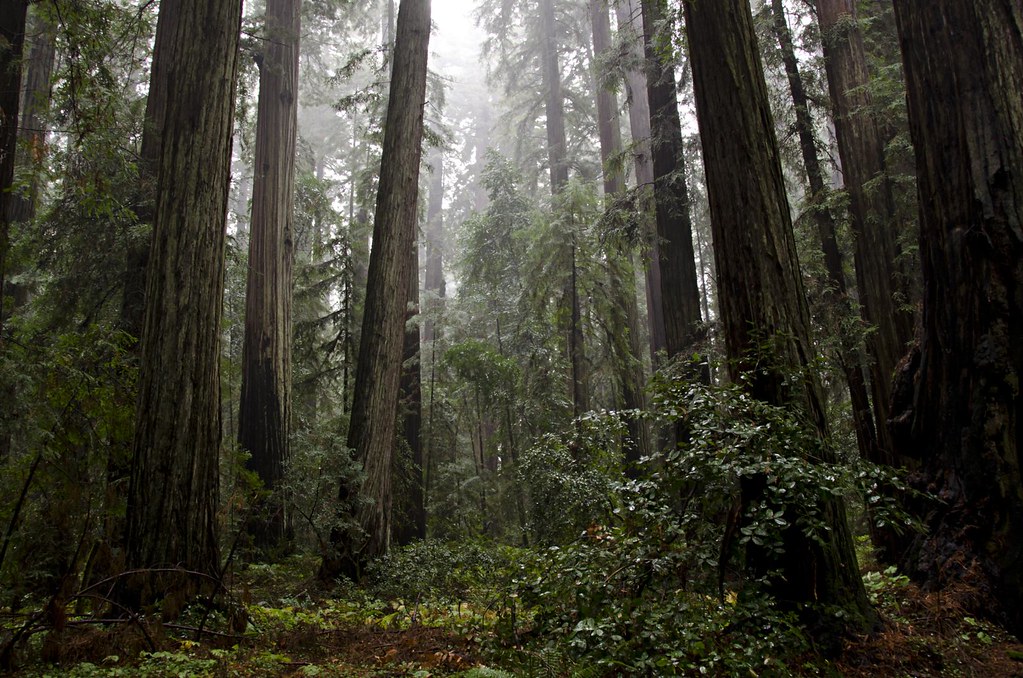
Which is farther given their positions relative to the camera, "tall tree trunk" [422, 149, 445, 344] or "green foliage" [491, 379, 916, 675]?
"tall tree trunk" [422, 149, 445, 344]

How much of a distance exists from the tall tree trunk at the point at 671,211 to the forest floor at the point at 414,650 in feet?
17.3

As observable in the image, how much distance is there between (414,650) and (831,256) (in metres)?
7.57

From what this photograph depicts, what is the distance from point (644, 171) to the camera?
16703mm

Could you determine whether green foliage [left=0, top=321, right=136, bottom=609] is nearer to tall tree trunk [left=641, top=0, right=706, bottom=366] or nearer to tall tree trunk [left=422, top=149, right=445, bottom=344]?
tall tree trunk [left=641, top=0, right=706, bottom=366]

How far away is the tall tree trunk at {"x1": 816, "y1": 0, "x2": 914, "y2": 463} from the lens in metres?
8.15

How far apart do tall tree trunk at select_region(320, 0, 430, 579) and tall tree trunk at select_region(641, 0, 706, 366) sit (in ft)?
12.4

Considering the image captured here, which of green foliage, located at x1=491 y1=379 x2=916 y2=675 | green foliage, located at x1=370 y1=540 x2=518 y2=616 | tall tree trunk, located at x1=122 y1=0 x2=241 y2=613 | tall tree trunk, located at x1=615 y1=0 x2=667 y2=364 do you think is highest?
tall tree trunk, located at x1=615 y1=0 x2=667 y2=364

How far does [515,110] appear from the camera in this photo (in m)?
25.4

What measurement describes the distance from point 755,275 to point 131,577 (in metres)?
5.26

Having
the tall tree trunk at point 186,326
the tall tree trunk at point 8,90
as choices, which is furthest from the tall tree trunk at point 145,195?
the tall tree trunk at point 186,326

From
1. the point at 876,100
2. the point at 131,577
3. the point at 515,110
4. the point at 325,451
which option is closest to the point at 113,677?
the point at 131,577

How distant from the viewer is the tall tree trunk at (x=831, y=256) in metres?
8.09

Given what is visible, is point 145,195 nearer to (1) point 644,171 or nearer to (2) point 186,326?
(2) point 186,326

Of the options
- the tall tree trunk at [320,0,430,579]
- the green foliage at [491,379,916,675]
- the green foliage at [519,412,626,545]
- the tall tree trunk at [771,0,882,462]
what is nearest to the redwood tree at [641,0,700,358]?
the tall tree trunk at [771,0,882,462]
